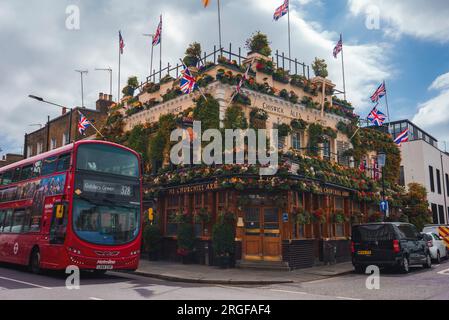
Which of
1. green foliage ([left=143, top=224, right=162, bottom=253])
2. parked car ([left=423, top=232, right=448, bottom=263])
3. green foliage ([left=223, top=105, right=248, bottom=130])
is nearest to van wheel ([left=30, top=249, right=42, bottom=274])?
green foliage ([left=143, top=224, right=162, bottom=253])

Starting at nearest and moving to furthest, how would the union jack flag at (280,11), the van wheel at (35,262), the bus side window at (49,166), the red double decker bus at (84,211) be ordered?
1. the red double decker bus at (84,211)
2. the bus side window at (49,166)
3. the van wheel at (35,262)
4. the union jack flag at (280,11)

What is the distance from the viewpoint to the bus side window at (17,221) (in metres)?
17.0

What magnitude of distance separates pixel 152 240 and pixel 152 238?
4.2 inches

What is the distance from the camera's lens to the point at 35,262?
15781mm

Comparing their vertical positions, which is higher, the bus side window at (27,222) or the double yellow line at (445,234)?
the bus side window at (27,222)

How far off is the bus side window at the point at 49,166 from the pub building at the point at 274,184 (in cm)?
383

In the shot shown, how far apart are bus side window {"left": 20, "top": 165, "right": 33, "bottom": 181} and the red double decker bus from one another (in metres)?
0.62

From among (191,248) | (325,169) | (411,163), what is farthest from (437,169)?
(191,248)

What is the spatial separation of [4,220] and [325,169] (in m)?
15.0

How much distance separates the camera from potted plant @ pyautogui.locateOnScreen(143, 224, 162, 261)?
72.4 feet

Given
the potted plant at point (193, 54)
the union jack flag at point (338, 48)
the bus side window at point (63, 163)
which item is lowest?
the bus side window at point (63, 163)

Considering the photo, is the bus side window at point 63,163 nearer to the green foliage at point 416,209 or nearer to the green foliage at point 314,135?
the green foliage at point 314,135

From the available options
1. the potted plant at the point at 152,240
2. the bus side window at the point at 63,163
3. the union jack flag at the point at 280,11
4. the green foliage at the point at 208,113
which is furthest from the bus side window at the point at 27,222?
the union jack flag at the point at 280,11

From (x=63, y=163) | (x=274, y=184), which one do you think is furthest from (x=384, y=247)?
(x=63, y=163)
